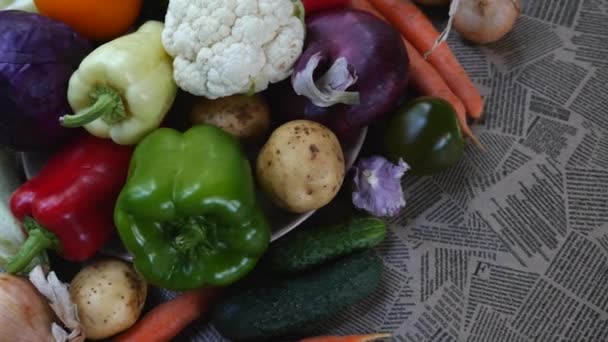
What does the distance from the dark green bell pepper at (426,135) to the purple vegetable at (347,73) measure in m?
0.04

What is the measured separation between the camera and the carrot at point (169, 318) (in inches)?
40.4

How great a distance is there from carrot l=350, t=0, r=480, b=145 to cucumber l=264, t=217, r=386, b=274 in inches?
10.6

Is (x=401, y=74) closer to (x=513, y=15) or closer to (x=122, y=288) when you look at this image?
(x=513, y=15)

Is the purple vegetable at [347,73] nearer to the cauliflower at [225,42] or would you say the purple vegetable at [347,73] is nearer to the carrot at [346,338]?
the cauliflower at [225,42]

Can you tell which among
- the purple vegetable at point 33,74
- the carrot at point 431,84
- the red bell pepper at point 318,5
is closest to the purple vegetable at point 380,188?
the carrot at point 431,84

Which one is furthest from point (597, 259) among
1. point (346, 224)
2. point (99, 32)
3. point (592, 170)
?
point (99, 32)

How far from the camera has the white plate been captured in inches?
40.9

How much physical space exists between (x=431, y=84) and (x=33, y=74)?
2.25 ft

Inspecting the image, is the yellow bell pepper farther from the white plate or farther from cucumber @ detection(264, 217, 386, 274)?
cucumber @ detection(264, 217, 386, 274)

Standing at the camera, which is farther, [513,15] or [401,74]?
[513,15]

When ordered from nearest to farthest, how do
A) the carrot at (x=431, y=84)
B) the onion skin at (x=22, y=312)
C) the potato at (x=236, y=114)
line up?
1. the onion skin at (x=22, y=312)
2. the potato at (x=236, y=114)
3. the carrot at (x=431, y=84)

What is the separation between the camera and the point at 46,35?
38.0 inches

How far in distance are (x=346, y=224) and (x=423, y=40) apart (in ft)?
1.37

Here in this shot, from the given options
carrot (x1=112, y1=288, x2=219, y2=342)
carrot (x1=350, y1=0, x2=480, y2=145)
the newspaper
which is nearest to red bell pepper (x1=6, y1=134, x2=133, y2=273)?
carrot (x1=112, y1=288, x2=219, y2=342)
